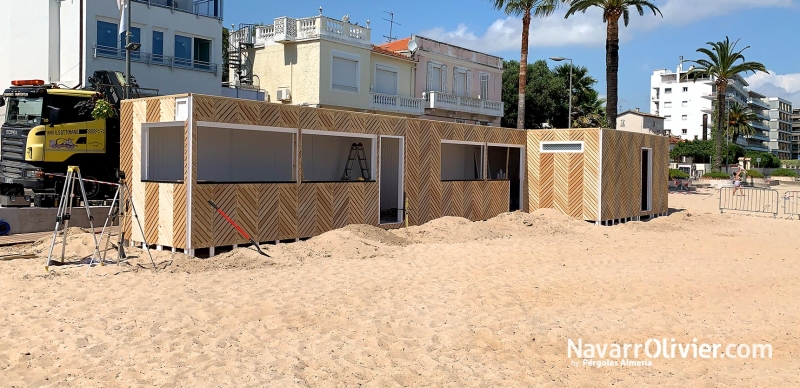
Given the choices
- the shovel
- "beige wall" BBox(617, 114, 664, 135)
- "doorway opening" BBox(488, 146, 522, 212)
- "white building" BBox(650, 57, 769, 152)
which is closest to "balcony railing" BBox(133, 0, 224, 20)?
"doorway opening" BBox(488, 146, 522, 212)

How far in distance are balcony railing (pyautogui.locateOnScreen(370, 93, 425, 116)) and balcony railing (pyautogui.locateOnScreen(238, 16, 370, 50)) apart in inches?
101

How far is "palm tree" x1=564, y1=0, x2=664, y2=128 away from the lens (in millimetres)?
30969

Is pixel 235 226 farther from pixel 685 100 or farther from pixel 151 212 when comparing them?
pixel 685 100

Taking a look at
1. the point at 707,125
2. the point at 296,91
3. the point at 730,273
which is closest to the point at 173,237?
the point at 730,273

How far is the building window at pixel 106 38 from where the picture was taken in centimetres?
2430

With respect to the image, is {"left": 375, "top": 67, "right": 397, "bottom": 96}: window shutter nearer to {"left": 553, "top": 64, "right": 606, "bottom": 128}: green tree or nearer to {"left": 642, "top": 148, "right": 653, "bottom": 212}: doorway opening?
{"left": 642, "top": 148, "right": 653, "bottom": 212}: doorway opening

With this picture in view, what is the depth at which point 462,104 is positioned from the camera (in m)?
36.1

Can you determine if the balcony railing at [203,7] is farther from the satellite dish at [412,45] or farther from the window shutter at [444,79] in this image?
the window shutter at [444,79]

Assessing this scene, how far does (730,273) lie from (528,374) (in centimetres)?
775

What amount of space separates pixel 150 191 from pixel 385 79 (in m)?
20.8

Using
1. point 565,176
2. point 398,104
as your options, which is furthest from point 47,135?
point 398,104

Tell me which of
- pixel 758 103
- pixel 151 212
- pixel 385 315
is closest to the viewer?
pixel 385 315

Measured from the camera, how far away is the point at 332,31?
2969cm

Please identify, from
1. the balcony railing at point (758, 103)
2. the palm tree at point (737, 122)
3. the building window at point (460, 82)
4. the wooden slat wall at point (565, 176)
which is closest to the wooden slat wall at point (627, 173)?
the wooden slat wall at point (565, 176)
